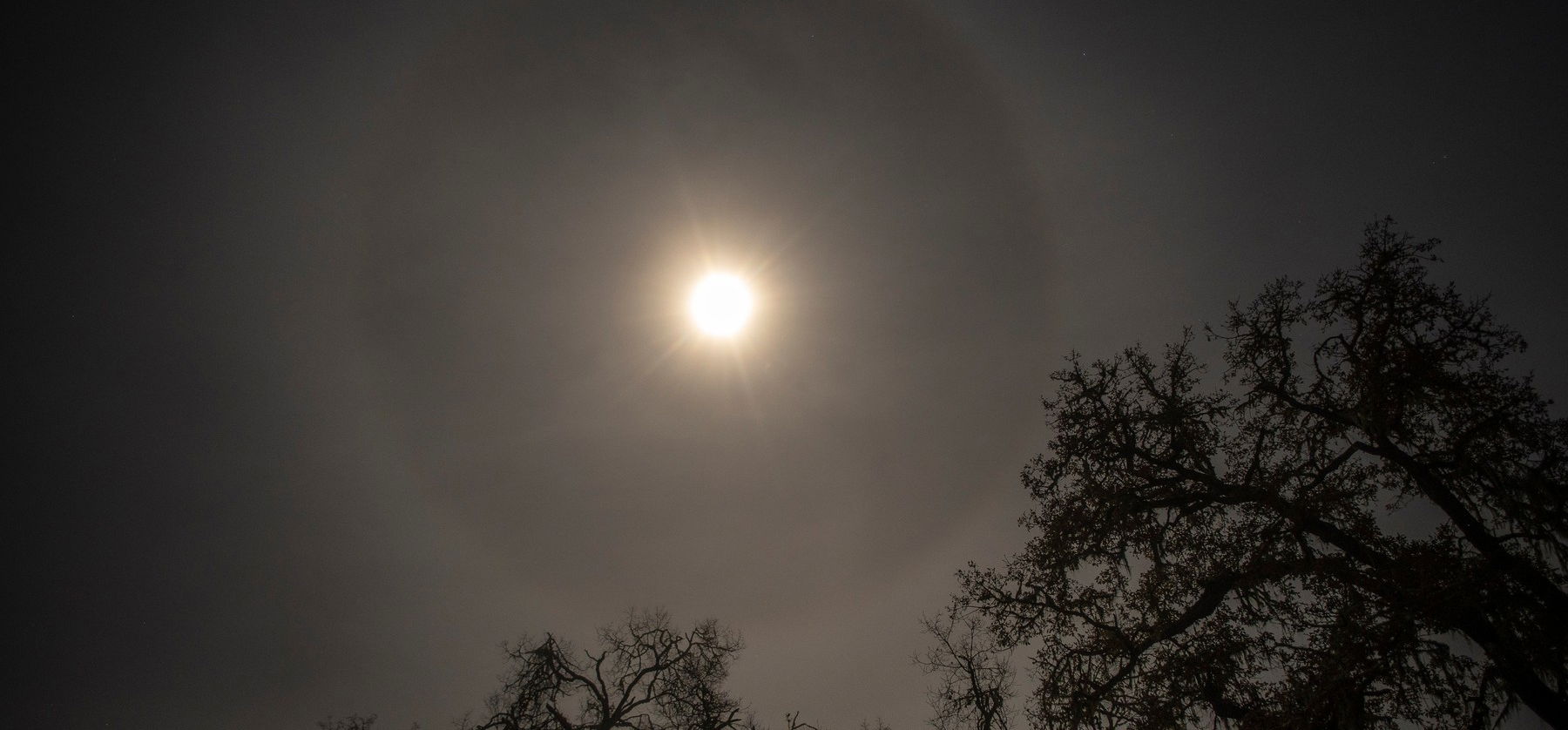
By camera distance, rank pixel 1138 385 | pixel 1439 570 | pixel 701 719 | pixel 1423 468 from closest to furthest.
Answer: pixel 1439 570 → pixel 1423 468 → pixel 1138 385 → pixel 701 719

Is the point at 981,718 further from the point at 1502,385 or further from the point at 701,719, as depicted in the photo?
the point at 1502,385

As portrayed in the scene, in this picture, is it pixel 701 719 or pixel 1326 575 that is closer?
pixel 1326 575

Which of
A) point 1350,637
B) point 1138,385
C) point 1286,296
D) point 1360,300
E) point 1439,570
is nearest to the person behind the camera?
point 1350,637

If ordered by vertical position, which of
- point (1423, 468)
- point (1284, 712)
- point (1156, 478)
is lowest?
point (1284, 712)

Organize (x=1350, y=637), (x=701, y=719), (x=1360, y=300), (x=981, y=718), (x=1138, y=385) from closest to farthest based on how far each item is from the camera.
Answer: (x=1350, y=637)
(x=1360, y=300)
(x=1138, y=385)
(x=981, y=718)
(x=701, y=719)

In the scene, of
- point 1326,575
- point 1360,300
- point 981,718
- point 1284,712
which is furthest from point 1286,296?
point 981,718

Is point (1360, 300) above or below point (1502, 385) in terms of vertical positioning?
above

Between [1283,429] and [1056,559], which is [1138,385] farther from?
[1056,559]

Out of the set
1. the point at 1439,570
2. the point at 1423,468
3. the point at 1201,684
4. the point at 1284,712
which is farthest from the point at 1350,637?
the point at 1423,468

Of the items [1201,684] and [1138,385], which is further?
[1138,385]
